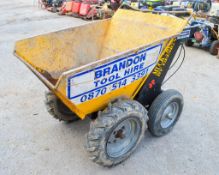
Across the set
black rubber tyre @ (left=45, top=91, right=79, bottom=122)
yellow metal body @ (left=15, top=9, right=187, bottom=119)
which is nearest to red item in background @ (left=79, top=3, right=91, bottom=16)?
yellow metal body @ (left=15, top=9, right=187, bottom=119)

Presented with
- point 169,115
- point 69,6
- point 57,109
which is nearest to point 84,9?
point 69,6

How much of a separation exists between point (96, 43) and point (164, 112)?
3.50 ft

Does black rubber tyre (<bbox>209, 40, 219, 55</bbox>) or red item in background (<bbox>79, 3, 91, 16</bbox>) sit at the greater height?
black rubber tyre (<bbox>209, 40, 219, 55</bbox>)

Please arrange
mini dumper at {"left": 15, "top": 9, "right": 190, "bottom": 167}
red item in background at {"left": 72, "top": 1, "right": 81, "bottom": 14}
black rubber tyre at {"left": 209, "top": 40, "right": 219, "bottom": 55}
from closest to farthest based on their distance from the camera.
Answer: mini dumper at {"left": 15, "top": 9, "right": 190, "bottom": 167} < black rubber tyre at {"left": 209, "top": 40, "right": 219, "bottom": 55} < red item in background at {"left": 72, "top": 1, "right": 81, "bottom": 14}

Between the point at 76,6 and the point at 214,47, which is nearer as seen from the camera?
the point at 214,47

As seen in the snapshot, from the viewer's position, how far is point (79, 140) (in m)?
2.61

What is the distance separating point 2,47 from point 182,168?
455 centimetres

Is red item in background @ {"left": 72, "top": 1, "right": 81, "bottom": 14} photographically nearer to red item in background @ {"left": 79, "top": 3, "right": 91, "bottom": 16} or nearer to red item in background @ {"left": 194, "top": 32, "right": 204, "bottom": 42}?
→ red item in background @ {"left": 79, "top": 3, "right": 91, "bottom": 16}

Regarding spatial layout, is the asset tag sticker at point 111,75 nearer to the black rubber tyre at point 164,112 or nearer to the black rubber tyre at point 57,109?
the black rubber tyre at point 164,112

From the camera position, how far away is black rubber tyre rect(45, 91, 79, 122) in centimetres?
256

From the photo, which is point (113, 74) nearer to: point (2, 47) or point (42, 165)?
point (42, 165)

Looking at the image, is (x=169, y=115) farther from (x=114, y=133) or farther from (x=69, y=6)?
(x=69, y=6)

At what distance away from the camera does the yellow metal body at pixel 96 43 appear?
2.23 metres

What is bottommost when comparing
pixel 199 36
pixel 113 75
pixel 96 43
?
pixel 199 36
